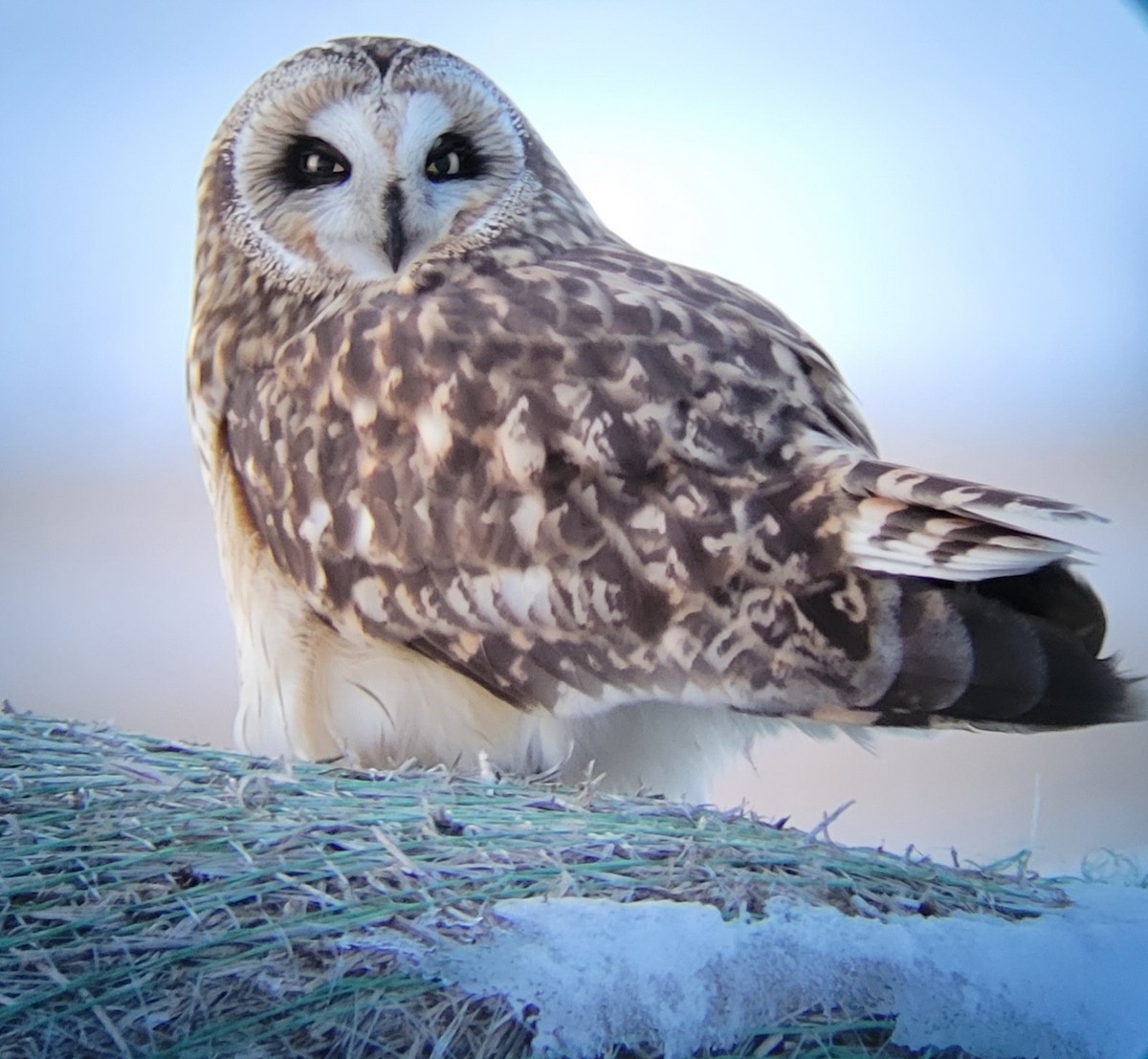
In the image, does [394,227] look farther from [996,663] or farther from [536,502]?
[996,663]

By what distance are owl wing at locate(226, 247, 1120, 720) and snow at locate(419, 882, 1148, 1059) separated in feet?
0.67

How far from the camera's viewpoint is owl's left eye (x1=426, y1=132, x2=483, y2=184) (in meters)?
1.21

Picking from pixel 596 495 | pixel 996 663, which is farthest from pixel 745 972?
pixel 596 495

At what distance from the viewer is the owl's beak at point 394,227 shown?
1.21m

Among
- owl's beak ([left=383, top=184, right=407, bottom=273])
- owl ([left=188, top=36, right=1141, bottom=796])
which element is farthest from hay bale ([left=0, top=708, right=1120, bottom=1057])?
owl's beak ([left=383, top=184, right=407, bottom=273])

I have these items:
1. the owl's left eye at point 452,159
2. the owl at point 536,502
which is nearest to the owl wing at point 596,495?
the owl at point 536,502

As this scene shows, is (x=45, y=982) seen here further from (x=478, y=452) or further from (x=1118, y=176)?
(x=1118, y=176)

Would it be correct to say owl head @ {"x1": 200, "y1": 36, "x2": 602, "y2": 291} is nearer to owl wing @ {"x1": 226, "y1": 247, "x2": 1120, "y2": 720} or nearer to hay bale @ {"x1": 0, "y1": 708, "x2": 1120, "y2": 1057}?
owl wing @ {"x1": 226, "y1": 247, "x2": 1120, "y2": 720}

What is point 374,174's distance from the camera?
1191 mm

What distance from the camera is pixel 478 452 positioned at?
114 cm

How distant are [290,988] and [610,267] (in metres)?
0.75

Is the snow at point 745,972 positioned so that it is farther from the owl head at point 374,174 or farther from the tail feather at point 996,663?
the owl head at point 374,174

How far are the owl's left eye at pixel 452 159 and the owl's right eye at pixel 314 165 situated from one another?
86 millimetres

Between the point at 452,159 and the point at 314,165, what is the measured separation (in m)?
0.14
